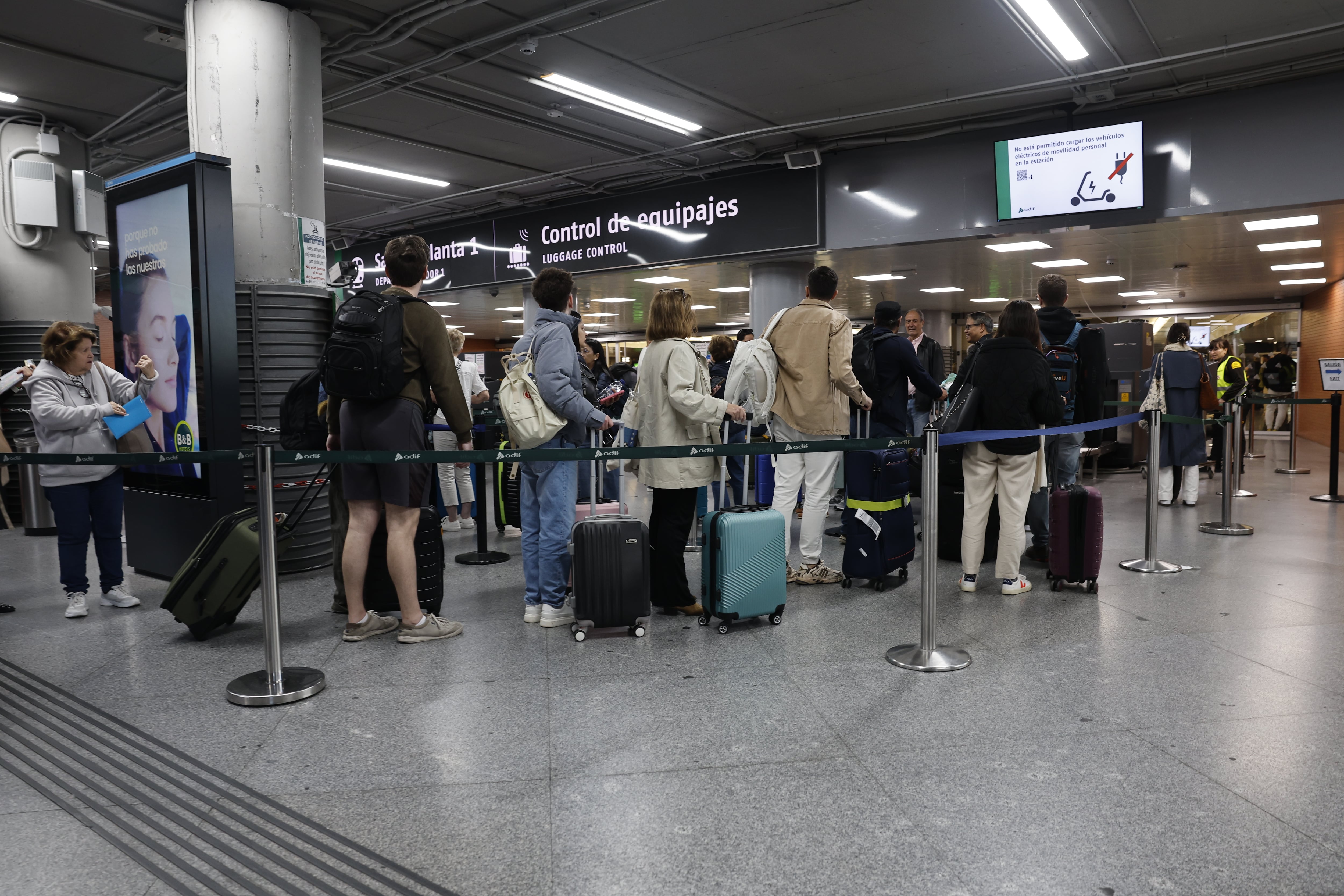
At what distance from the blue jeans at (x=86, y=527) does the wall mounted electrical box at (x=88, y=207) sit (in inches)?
196

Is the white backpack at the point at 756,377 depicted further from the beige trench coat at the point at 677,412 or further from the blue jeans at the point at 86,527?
the blue jeans at the point at 86,527

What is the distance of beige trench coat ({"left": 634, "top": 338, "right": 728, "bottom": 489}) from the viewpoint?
4035 millimetres

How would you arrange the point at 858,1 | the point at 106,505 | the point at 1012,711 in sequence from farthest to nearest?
the point at 858,1 < the point at 106,505 < the point at 1012,711

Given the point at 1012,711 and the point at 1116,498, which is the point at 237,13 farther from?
the point at 1116,498

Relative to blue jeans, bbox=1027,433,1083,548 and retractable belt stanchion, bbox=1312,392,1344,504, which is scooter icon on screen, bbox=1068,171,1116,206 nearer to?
retractable belt stanchion, bbox=1312,392,1344,504

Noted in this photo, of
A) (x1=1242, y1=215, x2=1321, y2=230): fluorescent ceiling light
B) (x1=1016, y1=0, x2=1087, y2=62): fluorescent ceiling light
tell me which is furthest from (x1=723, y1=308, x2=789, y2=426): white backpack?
(x1=1242, y1=215, x2=1321, y2=230): fluorescent ceiling light

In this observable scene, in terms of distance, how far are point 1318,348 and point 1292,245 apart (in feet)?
24.9

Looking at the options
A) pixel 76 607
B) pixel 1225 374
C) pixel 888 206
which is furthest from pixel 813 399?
pixel 1225 374

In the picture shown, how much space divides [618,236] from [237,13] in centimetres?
616

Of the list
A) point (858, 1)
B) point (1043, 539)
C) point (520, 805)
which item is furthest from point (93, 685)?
point (858, 1)

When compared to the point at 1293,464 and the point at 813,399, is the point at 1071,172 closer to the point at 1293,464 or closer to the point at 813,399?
the point at 813,399

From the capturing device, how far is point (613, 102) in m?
8.15

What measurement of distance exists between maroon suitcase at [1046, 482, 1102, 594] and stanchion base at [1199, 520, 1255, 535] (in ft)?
7.86

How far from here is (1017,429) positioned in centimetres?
452
